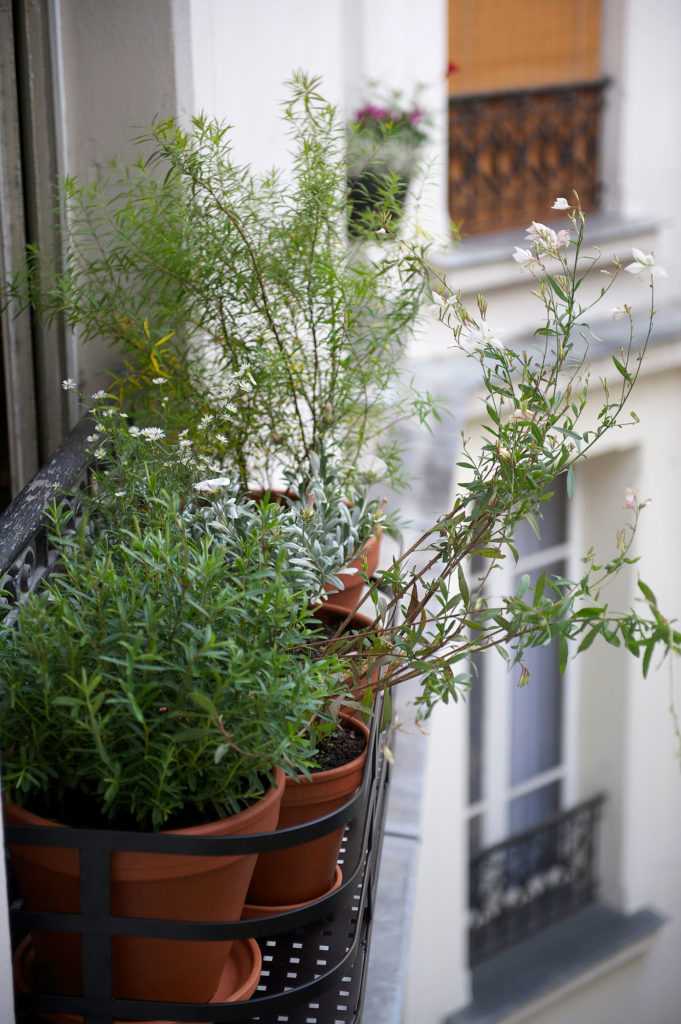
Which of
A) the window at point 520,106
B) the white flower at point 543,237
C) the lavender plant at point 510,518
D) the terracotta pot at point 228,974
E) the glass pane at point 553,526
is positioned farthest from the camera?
the glass pane at point 553,526

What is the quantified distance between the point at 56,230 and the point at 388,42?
3671 millimetres

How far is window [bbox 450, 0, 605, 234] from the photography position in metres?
6.46

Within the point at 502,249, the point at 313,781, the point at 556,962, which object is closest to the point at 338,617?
the point at 313,781

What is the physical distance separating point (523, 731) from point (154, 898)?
6.42 metres

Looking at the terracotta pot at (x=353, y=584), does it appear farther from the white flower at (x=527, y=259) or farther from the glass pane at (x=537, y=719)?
the glass pane at (x=537, y=719)

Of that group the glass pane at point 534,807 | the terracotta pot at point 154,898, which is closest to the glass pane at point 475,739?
the glass pane at point 534,807

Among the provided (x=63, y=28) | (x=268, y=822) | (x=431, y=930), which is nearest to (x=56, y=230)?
(x=63, y=28)

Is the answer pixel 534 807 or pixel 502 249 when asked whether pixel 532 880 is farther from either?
pixel 502 249

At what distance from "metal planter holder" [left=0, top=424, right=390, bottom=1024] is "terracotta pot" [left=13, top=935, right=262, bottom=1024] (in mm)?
22

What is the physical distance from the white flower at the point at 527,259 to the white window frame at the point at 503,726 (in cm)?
530

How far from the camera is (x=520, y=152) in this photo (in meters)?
6.69

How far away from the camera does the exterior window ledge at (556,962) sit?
6.95 meters

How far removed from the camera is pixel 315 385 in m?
2.25

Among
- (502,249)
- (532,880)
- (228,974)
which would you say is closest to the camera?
(228,974)
